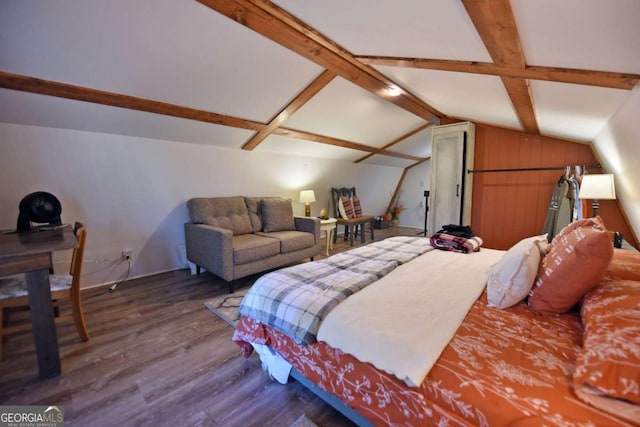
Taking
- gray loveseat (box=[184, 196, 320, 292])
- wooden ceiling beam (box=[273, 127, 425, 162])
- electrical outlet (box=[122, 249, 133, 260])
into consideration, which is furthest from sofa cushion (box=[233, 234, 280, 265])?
wooden ceiling beam (box=[273, 127, 425, 162])

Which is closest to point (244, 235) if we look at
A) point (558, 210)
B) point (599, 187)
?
point (599, 187)

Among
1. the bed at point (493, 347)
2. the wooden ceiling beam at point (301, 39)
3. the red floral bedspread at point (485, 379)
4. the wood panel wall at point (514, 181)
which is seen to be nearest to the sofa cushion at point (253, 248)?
the bed at point (493, 347)

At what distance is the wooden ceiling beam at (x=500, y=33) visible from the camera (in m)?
1.26

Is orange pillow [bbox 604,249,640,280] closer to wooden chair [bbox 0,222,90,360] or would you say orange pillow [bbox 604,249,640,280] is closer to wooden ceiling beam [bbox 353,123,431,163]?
wooden chair [bbox 0,222,90,360]

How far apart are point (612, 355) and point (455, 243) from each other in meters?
1.71

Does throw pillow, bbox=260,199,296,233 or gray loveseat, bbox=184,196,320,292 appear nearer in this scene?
gray loveseat, bbox=184,196,320,292

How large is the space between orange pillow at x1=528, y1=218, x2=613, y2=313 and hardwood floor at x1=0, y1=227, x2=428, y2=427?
1168mm

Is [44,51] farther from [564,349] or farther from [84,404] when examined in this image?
[564,349]

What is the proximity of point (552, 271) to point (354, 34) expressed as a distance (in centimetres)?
195

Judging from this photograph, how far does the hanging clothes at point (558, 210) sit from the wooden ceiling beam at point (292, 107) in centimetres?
300

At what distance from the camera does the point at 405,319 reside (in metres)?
1.21

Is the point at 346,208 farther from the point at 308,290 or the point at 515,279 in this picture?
the point at 515,279

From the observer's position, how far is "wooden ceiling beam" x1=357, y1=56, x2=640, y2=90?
1539mm

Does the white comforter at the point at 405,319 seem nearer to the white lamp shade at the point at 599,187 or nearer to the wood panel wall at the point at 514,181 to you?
the white lamp shade at the point at 599,187
